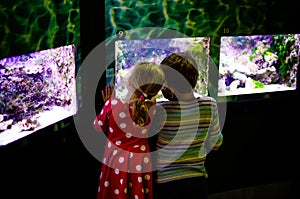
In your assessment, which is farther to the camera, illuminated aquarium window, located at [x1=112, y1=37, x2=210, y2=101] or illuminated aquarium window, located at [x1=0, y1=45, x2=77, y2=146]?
illuminated aquarium window, located at [x1=112, y1=37, x2=210, y2=101]

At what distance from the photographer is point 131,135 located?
266 cm

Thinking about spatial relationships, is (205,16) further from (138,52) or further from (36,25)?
(36,25)

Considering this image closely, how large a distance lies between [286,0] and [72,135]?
2158 mm

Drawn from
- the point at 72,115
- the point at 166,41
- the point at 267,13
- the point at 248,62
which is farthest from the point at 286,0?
the point at 72,115

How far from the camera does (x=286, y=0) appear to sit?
3967 mm

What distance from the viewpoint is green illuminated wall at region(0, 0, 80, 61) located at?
8.43ft

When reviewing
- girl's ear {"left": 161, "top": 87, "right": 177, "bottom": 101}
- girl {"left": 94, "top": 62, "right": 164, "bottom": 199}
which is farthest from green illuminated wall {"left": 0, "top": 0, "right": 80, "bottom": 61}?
girl's ear {"left": 161, "top": 87, "right": 177, "bottom": 101}

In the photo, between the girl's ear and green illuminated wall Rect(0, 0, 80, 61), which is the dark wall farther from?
green illuminated wall Rect(0, 0, 80, 61)

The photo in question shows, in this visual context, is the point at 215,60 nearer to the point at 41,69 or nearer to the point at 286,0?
the point at 286,0

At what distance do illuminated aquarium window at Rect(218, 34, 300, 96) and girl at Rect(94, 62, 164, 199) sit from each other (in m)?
1.30

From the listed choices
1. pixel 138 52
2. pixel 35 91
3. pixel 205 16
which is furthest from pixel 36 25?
pixel 205 16

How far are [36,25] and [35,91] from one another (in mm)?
399

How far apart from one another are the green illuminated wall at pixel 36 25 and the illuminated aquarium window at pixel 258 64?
4.11 feet

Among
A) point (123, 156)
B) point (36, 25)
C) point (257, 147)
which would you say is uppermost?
point (36, 25)
